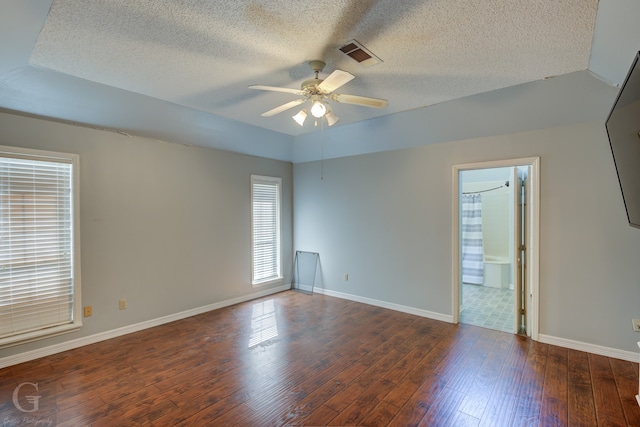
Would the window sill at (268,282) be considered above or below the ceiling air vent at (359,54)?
below

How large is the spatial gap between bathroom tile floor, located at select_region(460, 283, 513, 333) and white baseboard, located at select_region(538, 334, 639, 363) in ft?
1.32

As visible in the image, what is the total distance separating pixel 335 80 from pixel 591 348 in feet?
12.0

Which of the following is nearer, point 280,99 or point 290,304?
point 280,99

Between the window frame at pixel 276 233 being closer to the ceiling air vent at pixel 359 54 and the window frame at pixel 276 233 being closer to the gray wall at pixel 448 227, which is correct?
the gray wall at pixel 448 227

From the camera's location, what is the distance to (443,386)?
8.21ft

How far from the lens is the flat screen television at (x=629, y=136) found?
161 centimetres

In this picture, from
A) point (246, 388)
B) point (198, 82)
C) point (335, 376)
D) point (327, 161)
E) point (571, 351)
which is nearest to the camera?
point (246, 388)

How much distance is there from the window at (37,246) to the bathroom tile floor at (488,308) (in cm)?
472

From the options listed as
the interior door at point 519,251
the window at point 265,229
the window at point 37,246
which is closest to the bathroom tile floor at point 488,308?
the interior door at point 519,251

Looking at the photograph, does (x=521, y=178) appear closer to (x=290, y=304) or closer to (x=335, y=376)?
(x=335, y=376)

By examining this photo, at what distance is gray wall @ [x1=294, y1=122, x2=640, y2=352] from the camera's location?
116 inches

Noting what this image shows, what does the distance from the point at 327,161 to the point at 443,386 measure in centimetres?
368

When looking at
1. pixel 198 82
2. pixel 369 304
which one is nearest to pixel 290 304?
pixel 369 304

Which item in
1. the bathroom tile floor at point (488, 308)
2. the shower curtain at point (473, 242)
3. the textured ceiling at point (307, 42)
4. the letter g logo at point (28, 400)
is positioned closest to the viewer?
the textured ceiling at point (307, 42)
